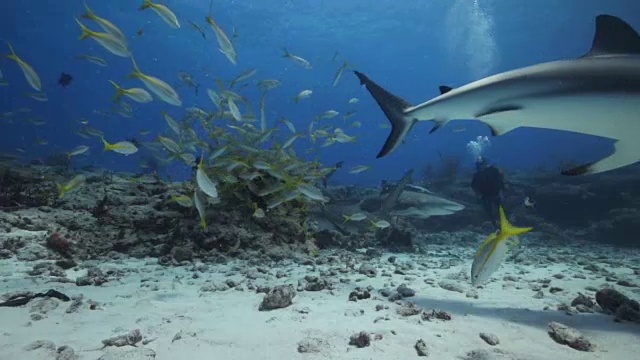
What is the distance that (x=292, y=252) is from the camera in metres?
6.11

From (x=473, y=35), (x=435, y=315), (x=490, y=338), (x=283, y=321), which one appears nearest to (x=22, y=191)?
(x=283, y=321)

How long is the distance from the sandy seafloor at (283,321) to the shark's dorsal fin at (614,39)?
253 centimetres

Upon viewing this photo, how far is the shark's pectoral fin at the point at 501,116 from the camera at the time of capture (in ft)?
10.8

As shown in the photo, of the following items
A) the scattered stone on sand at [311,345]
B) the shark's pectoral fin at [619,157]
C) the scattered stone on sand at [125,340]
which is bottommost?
the scattered stone on sand at [125,340]

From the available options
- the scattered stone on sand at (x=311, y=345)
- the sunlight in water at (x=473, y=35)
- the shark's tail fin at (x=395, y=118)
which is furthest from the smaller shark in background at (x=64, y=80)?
the sunlight in water at (x=473, y=35)

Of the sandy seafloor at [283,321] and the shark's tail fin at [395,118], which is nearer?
the sandy seafloor at [283,321]

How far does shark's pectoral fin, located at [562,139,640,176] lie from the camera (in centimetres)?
309

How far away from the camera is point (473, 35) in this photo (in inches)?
2233

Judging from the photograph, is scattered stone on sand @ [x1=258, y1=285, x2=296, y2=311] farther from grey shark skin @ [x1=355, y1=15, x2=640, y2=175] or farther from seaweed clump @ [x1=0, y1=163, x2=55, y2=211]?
seaweed clump @ [x1=0, y1=163, x2=55, y2=211]

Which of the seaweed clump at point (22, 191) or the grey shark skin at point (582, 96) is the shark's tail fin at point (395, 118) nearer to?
the grey shark skin at point (582, 96)

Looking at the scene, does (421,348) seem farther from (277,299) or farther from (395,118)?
(395,118)

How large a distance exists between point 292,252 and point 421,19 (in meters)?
53.0

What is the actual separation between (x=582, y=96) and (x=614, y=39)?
31.2 inches

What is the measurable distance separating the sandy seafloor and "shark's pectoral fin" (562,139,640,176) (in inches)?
57.4
